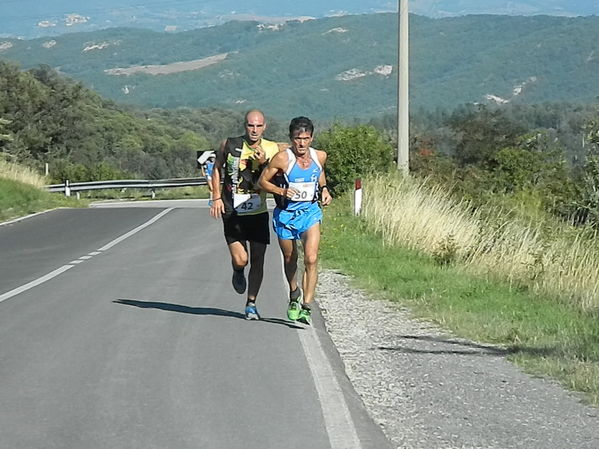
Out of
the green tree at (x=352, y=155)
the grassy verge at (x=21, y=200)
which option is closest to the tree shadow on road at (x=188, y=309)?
the grassy verge at (x=21, y=200)

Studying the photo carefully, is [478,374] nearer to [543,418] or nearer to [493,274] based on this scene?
[543,418]

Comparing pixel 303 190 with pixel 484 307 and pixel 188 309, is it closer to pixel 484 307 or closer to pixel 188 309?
pixel 188 309

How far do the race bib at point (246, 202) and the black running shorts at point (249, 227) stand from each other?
0.07 metres

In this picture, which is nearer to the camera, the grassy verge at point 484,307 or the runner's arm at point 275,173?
the grassy verge at point 484,307

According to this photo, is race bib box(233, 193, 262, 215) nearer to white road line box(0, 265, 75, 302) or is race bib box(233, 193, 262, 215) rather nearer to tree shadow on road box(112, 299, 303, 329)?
tree shadow on road box(112, 299, 303, 329)

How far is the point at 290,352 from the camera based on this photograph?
29.3ft

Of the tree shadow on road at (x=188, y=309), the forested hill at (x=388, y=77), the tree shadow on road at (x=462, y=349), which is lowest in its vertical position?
the forested hill at (x=388, y=77)

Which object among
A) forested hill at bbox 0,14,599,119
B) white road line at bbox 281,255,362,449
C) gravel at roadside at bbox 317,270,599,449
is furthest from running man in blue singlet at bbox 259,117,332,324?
forested hill at bbox 0,14,599,119

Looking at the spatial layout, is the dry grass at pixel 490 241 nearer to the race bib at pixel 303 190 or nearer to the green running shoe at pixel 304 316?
the green running shoe at pixel 304 316

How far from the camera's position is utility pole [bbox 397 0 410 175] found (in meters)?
24.2

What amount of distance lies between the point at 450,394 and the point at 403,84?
17.4 metres

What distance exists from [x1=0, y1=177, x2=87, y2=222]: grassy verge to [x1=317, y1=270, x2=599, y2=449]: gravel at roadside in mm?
17686

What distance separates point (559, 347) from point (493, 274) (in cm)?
561

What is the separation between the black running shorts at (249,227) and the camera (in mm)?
10461
